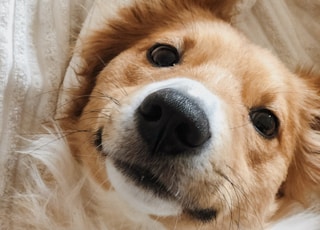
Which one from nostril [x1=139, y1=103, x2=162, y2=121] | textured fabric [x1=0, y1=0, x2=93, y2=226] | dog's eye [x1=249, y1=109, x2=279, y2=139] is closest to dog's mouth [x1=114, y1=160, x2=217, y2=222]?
nostril [x1=139, y1=103, x2=162, y2=121]

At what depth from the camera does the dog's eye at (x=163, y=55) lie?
1.39m

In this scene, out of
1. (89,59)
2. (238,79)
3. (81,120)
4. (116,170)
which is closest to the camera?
(116,170)

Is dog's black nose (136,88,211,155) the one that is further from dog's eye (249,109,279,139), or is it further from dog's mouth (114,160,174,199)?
dog's eye (249,109,279,139)

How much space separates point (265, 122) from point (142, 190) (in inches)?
15.5

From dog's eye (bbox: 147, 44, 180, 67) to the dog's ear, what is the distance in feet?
1.33

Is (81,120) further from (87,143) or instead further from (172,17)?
(172,17)

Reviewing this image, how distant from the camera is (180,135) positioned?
106 cm

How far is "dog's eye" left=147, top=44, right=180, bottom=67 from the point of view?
1.39m

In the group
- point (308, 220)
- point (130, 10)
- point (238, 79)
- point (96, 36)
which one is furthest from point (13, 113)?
point (308, 220)

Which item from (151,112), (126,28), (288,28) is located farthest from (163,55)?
(288,28)

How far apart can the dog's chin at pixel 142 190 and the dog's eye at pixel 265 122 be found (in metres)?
0.31

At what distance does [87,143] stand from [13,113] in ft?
0.78

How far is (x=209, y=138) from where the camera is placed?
1.10 metres

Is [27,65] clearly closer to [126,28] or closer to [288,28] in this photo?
[126,28]
